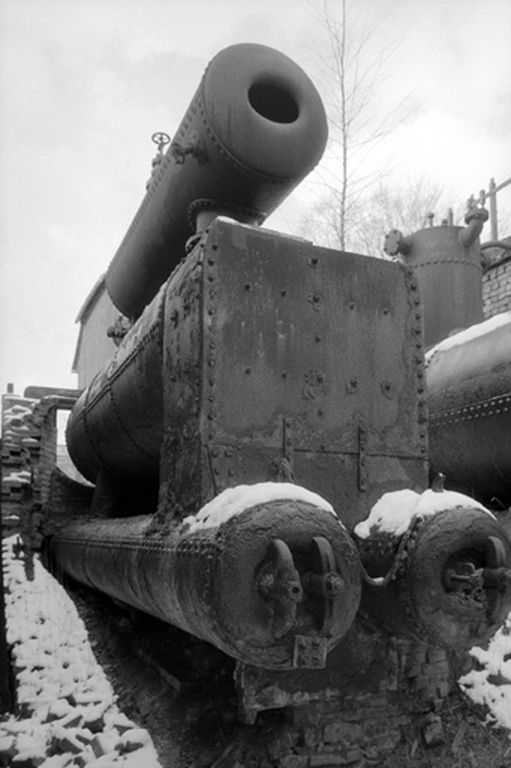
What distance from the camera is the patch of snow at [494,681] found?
3.73 meters

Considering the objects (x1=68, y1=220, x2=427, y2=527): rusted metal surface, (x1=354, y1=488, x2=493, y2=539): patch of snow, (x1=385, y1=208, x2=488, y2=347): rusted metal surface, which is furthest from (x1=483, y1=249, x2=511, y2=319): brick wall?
(x1=354, y1=488, x2=493, y2=539): patch of snow

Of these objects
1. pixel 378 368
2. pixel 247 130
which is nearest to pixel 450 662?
pixel 378 368

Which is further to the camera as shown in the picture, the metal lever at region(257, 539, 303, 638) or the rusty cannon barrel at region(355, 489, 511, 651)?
the rusty cannon barrel at region(355, 489, 511, 651)

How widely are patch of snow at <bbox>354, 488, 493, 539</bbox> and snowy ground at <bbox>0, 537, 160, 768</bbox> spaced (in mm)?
1465

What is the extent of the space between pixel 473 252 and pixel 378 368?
373 centimetres

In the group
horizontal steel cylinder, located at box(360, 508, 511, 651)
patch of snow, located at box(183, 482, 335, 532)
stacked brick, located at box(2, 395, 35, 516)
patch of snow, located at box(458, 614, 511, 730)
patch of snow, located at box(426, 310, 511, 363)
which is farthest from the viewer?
stacked brick, located at box(2, 395, 35, 516)

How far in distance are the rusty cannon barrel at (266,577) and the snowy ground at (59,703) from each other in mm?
979

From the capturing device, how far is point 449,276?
21.4ft

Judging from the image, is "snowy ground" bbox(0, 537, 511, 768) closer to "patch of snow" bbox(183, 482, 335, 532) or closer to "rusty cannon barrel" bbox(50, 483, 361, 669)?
"rusty cannon barrel" bbox(50, 483, 361, 669)

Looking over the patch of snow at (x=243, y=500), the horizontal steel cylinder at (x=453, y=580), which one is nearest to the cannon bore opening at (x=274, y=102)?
the patch of snow at (x=243, y=500)

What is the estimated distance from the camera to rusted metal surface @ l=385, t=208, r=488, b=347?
648 cm

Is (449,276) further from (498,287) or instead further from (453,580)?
(498,287)

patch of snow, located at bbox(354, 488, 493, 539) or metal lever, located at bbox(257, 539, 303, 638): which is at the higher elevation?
patch of snow, located at bbox(354, 488, 493, 539)

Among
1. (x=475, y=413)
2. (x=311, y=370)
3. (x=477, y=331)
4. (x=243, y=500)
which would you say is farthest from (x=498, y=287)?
(x=243, y=500)
